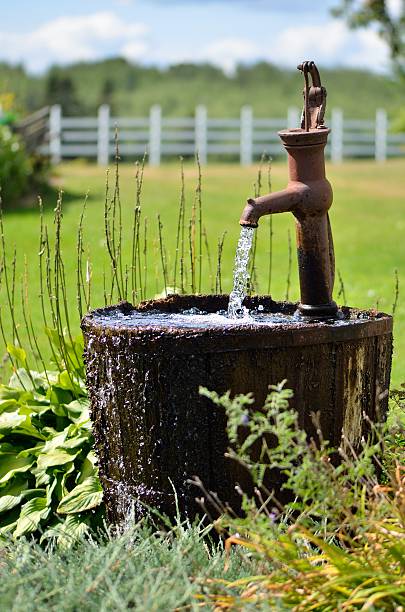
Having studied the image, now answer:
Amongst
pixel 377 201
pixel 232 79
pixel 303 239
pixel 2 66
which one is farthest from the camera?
pixel 2 66

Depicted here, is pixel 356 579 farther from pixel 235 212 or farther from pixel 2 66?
pixel 2 66

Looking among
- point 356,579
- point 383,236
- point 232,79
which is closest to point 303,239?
point 356,579

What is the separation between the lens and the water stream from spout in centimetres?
347

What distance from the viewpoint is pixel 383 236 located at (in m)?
13.9

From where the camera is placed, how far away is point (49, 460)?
3.93m

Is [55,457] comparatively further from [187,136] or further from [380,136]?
[380,136]

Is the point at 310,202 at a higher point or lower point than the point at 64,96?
lower

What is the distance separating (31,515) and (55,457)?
0.74 feet

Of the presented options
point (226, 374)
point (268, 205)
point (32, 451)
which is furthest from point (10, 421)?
point (268, 205)

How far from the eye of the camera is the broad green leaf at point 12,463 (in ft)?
13.5

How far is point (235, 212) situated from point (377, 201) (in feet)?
10.9

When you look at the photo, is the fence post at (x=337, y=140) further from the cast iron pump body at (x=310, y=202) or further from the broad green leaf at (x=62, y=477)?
the cast iron pump body at (x=310, y=202)

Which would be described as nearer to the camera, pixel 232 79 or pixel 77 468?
pixel 77 468

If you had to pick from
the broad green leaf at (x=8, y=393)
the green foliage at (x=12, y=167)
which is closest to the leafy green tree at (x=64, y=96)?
the green foliage at (x=12, y=167)
